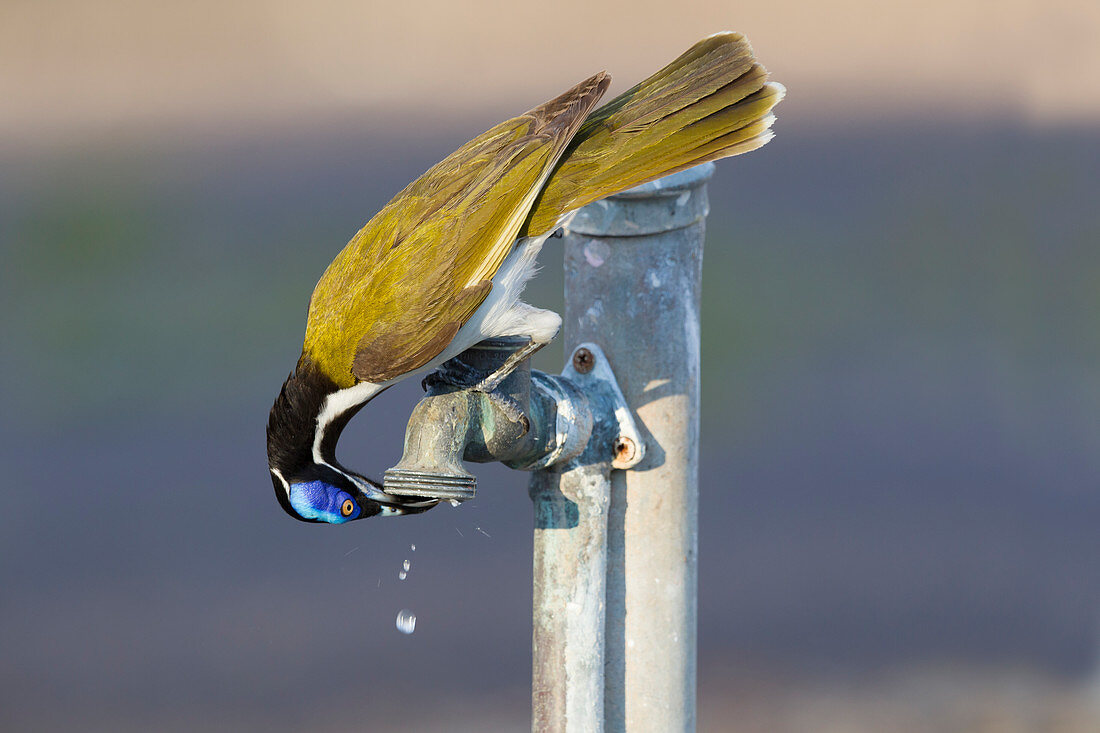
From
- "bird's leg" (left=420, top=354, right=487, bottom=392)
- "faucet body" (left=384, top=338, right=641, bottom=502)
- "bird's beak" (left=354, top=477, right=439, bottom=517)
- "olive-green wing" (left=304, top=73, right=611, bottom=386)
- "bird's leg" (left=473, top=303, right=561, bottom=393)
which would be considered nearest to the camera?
"faucet body" (left=384, top=338, right=641, bottom=502)

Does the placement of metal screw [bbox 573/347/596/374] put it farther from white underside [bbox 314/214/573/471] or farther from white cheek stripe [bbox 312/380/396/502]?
white cheek stripe [bbox 312/380/396/502]

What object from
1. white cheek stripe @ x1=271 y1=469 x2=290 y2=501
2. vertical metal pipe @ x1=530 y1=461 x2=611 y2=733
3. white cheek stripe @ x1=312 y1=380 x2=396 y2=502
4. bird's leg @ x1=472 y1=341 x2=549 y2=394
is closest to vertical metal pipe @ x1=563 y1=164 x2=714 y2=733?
vertical metal pipe @ x1=530 y1=461 x2=611 y2=733

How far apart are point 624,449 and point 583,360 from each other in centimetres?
19

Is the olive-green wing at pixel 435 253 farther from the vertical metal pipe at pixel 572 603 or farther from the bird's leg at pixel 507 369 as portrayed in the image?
the vertical metal pipe at pixel 572 603

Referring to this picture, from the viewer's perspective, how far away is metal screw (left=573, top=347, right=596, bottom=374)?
6.42 feet

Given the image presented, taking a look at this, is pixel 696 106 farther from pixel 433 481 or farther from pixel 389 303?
pixel 433 481

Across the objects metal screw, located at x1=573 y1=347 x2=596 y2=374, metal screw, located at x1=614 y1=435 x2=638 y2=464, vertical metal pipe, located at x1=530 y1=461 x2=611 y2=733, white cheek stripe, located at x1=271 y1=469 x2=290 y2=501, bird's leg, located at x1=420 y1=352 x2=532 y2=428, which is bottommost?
vertical metal pipe, located at x1=530 y1=461 x2=611 y2=733

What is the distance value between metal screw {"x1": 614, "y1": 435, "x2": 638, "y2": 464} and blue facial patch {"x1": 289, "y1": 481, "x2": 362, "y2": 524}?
1.93 ft

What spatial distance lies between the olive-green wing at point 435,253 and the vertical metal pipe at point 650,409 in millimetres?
260

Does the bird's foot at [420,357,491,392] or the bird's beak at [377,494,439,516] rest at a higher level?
the bird's foot at [420,357,491,392]

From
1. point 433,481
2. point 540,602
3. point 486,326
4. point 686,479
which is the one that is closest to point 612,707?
point 540,602

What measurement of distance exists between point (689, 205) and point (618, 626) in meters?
0.83

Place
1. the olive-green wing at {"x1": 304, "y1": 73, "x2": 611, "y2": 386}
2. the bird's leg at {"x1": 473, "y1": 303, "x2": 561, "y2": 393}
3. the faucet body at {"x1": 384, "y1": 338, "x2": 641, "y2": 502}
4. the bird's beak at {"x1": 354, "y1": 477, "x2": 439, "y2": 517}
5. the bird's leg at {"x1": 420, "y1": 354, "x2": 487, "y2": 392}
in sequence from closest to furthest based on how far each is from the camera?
the faucet body at {"x1": 384, "y1": 338, "x2": 641, "y2": 502}
the bird's leg at {"x1": 473, "y1": 303, "x2": 561, "y2": 393}
the bird's leg at {"x1": 420, "y1": 354, "x2": 487, "y2": 392}
the bird's beak at {"x1": 354, "y1": 477, "x2": 439, "y2": 517}
the olive-green wing at {"x1": 304, "y1": 73, "x2": 611, "y2": 386}

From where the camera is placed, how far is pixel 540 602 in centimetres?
193
